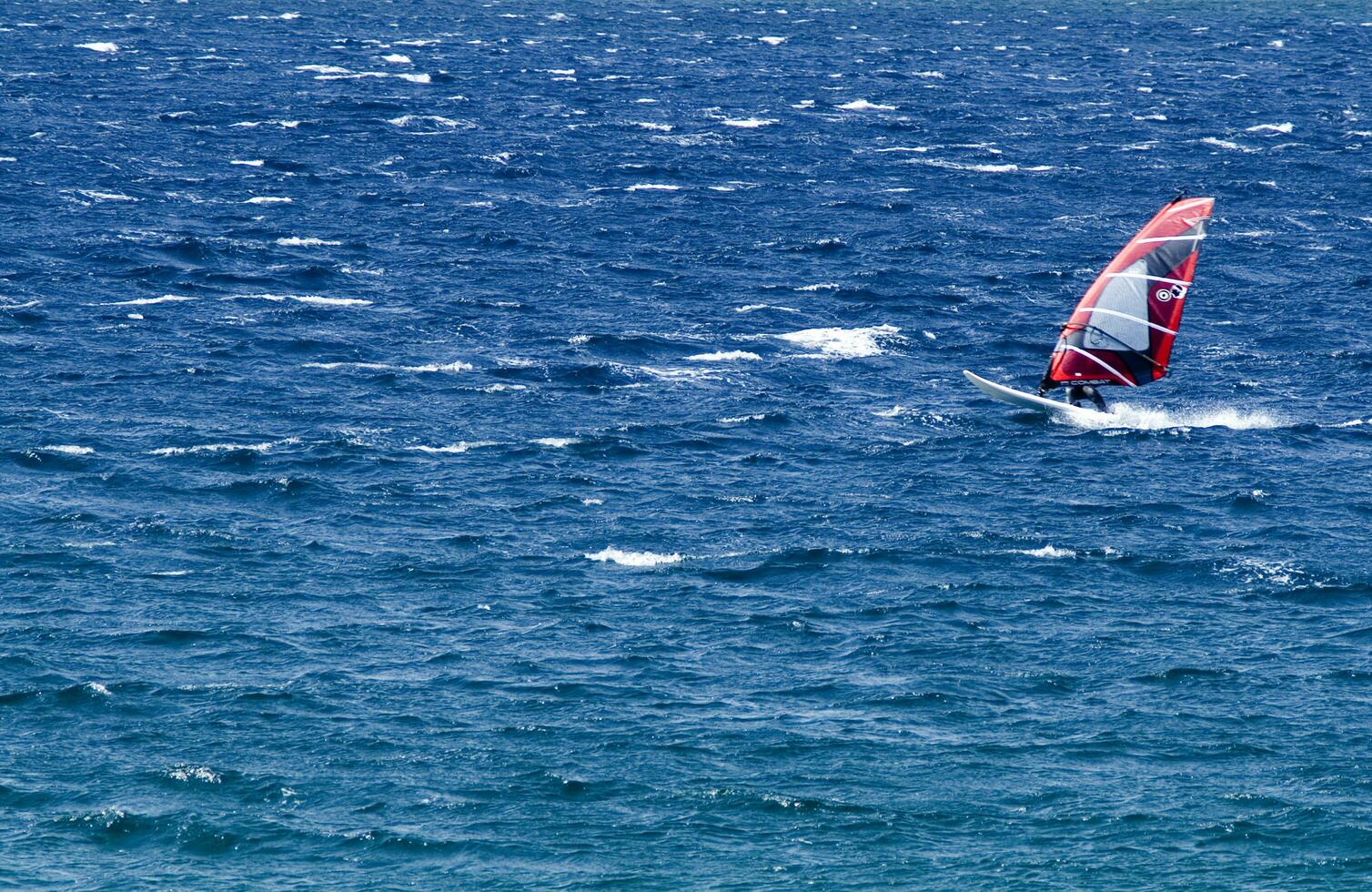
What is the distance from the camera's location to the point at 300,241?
433 feet

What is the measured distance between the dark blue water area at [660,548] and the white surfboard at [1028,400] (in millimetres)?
1102

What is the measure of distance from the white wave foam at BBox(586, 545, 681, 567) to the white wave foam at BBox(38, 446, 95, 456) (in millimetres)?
25923

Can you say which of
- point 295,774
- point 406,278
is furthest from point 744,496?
point 406,278

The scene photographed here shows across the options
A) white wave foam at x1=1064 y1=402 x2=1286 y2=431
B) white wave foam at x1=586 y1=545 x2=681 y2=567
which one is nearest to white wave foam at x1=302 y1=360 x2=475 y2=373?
white wave foam at x1=586 y1=545 x2=681 y2=567

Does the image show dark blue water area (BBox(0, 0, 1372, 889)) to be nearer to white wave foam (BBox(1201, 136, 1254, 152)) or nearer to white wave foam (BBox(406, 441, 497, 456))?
white wave foam (BBox(406, 441, 497, 456))

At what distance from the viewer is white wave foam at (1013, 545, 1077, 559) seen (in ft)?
265

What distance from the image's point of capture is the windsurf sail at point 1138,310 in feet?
328

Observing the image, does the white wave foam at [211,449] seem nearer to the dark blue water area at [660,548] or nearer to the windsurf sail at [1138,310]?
the dark blue water area at [660,548]

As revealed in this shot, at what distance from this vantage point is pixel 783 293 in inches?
4801

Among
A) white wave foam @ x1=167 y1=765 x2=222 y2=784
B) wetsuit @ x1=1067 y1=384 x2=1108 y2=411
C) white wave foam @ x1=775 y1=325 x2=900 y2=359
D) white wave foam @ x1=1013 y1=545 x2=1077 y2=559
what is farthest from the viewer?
white wave foam @ x1=775 y1=325 x2=900 y2=359

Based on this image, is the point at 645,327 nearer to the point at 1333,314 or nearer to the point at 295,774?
the point at 1333,314

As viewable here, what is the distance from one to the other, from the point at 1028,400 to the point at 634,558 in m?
28.6

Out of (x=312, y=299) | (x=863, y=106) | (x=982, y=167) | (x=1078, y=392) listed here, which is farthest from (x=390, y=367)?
(x=863, y=106)

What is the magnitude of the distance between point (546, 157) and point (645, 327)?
5454cm
